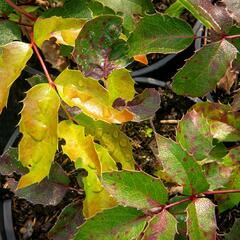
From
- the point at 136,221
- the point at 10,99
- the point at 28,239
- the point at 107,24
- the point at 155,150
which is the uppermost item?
the point at 107,24

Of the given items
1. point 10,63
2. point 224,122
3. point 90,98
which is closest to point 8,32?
point 10,63

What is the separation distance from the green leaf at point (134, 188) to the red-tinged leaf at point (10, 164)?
0.33 metres

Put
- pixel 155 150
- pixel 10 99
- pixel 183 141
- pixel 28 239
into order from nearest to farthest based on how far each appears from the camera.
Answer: pixel 183 141
pixel 155 150
pixel 28 239
pixel 10 99

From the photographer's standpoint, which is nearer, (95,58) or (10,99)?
(95,58)

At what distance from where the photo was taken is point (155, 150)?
44.6 inches

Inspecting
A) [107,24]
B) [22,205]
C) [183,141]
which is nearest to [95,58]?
[107,24]

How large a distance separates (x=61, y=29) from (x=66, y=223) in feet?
1.35

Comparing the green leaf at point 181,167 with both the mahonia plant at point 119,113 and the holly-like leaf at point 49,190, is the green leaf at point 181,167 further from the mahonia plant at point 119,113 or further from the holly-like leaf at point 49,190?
the holly-like leaf at point 49,190

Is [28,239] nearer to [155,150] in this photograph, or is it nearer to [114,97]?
[155,150]

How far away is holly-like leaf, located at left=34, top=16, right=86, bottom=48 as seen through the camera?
86 centimetres

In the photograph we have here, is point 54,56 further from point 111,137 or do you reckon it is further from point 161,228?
point 161,228

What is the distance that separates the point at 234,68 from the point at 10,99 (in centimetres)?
76

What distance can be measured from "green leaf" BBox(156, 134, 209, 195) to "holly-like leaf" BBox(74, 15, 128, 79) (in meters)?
0.16

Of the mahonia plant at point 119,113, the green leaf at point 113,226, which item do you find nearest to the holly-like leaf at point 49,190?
the mahonia plant at point 119,113
